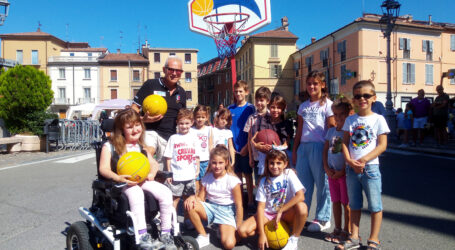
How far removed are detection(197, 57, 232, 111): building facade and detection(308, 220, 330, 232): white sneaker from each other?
5283 cm

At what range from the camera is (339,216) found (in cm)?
379

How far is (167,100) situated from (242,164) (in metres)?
1.51

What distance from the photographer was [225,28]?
8930mm

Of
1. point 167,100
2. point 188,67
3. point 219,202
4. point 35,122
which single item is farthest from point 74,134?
point 188,67

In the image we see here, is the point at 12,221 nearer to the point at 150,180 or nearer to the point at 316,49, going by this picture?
the point at 150,180

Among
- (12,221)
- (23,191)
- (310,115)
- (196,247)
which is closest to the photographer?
(196,247)

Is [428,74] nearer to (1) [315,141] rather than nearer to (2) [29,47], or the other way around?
(1) [315,141]

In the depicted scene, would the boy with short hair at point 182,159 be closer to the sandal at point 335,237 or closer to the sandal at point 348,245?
the sandal at point 335,237

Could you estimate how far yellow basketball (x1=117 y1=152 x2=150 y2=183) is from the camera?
3025 millimetres

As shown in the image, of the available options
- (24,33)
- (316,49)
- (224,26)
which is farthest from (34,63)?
(224,26)

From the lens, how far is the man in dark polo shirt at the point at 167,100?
4.44 meters

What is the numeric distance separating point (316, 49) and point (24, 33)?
151 ft

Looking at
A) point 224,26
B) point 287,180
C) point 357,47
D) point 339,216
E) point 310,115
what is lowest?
point 339,216

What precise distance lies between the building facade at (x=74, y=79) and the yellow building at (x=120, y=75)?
1067 mm
